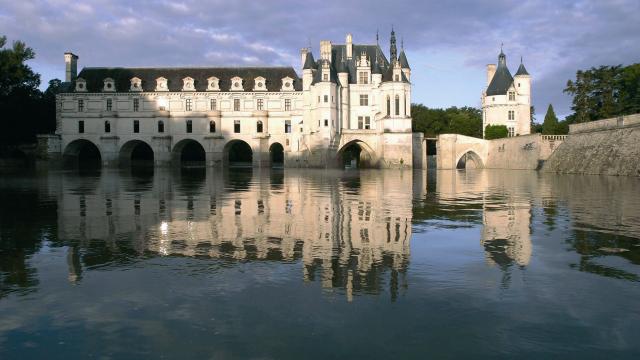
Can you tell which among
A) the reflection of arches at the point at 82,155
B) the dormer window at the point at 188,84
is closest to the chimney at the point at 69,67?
the reflection of arches at the point at 82,155

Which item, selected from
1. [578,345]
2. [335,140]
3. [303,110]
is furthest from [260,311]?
[303,110]

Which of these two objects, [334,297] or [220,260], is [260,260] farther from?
[334,297]

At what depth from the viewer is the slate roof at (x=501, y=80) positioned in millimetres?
79375

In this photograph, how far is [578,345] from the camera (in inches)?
207

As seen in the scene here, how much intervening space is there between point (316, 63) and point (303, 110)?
6.44 meters

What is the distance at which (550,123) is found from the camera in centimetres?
7838

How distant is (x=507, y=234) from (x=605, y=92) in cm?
6771

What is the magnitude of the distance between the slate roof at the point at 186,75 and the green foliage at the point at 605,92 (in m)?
36.6

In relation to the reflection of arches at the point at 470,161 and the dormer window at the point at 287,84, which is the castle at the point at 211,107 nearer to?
the dormer window at the point at 287,84

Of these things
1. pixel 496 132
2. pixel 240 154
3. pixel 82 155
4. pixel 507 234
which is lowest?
pixel 507 234

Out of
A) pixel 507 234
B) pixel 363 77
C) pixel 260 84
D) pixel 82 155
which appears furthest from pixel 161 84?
pixel 507 234

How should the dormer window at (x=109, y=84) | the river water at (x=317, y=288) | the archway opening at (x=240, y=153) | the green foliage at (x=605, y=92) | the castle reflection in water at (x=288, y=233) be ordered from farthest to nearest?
the archway opening at (x=240, y=153) → the dormer window at (x=109, y=84) → the green foliage at (x=605, y=92) → the castle reflection in water at (x=288, y=233) → the river water at (x=317, y=288)

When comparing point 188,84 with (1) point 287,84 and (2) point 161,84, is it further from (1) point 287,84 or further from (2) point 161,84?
(1) point 287,84

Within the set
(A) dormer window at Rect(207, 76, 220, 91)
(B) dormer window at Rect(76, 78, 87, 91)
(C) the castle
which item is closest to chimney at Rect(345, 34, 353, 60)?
(C) the castle
